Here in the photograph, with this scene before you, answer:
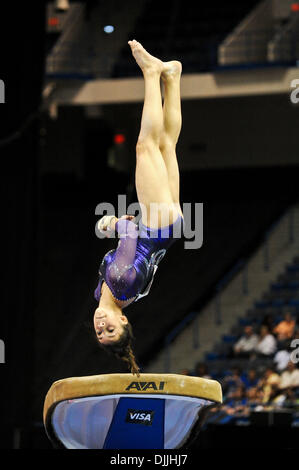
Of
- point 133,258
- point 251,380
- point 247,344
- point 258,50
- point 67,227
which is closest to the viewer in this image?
point 133,258

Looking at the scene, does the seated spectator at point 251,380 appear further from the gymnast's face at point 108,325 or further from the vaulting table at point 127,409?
the gymnast's face at point 108,325

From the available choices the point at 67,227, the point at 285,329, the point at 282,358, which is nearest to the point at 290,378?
the point at 282,358

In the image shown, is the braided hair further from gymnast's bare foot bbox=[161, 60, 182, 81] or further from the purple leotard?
gymnast's bare foot bbox=[161, 60, 182, 81]

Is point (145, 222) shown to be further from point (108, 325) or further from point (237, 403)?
point (237, 403)

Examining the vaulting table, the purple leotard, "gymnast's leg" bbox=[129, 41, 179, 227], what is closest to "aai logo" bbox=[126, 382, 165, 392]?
the vaulting table

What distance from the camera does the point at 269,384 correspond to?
10.7m

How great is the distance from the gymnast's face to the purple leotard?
12 centimetres

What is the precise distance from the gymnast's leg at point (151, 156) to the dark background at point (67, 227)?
16.3 ft

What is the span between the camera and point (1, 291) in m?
11.1

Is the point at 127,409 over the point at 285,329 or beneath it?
beneath

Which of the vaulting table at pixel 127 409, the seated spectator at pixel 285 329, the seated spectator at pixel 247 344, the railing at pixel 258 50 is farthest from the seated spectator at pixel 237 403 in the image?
the railing at pixel 258 50

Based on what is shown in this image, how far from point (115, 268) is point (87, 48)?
29.4 ft

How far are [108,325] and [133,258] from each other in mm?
440

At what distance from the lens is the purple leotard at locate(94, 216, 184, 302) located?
5836 millimetres
